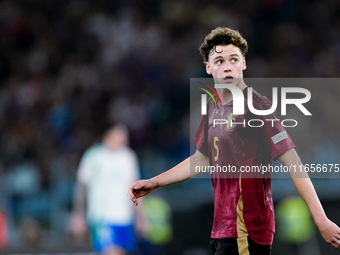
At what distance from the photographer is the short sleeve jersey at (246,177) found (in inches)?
119

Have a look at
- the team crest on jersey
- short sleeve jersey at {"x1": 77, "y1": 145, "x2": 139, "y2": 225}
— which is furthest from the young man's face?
short sleeve jersey at {"x1": 77, "y1": 145, "x2": 139, "y2": 225}

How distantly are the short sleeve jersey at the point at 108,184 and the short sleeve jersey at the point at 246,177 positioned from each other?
4.07 metres

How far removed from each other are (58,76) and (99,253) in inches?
205

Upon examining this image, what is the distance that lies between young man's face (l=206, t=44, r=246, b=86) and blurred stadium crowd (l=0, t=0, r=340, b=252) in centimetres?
504

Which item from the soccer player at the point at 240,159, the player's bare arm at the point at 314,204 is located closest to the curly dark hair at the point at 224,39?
the soccer player at the point at 240,159

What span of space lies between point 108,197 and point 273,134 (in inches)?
176

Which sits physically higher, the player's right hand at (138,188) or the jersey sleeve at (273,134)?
the jersey sleeve at (273,134)

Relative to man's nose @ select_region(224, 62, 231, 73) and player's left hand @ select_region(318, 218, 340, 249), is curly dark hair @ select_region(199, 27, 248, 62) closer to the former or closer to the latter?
man's nose @ select_region(224, 62, 231, 73)

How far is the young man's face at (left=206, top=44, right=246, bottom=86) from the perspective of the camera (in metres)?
3.12

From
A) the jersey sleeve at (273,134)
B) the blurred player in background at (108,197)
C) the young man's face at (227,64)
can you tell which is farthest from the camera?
the blurred player in background at (108,197)

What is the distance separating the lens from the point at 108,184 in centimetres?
709

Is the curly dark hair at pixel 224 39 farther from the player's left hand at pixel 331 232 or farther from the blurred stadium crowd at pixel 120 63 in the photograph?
the blurred stadium crowd at pixel 120 63

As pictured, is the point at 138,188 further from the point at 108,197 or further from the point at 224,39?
the point at 108,197

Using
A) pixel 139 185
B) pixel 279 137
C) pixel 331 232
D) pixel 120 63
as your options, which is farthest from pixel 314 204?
pixel 120 63
